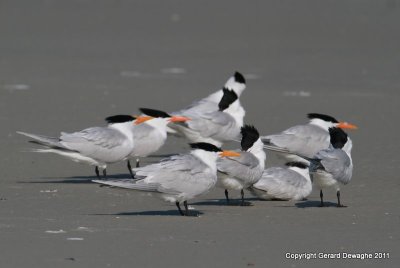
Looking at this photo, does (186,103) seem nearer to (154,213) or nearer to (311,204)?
(311,204)

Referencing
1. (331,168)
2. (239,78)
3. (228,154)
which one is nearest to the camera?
(228,154)

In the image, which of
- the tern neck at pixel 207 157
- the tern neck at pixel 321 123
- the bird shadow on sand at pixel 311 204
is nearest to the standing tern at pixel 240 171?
the tern neck at pixel 207 157

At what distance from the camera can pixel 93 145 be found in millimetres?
9000

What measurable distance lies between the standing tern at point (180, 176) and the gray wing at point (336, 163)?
33.0 inches

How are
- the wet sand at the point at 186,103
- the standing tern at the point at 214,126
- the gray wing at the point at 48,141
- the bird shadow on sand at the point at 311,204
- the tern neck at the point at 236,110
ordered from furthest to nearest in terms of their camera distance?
the tern neck at the point at 236,110 → the standing tern at the point at 214,126 → the gray wing at the point at 48,141 → the bird shadow on sand at the point at 311,204 → the wet sand at the point at 186,103

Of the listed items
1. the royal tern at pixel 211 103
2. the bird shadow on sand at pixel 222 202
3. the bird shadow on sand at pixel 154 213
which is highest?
the royal tern at pixel 211 103

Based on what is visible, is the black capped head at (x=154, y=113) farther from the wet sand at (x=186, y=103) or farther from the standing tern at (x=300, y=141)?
the standing tern at (x=300, y=141)

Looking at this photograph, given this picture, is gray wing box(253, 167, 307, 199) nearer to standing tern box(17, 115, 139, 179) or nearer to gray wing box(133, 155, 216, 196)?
gray wing box(133, 155, 216, 196)

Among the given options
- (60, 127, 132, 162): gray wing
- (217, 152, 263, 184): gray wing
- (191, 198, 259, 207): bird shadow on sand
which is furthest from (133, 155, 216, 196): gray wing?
(60, 127, 132, 162): gray wing

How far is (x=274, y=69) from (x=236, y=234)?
9504 millimetres

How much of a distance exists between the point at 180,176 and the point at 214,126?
130 inches

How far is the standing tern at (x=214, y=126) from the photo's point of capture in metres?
10.5

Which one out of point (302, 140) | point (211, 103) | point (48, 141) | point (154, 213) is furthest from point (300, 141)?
point (154, 213)

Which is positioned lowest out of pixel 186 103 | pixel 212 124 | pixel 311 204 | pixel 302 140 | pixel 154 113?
pixel 186 103
